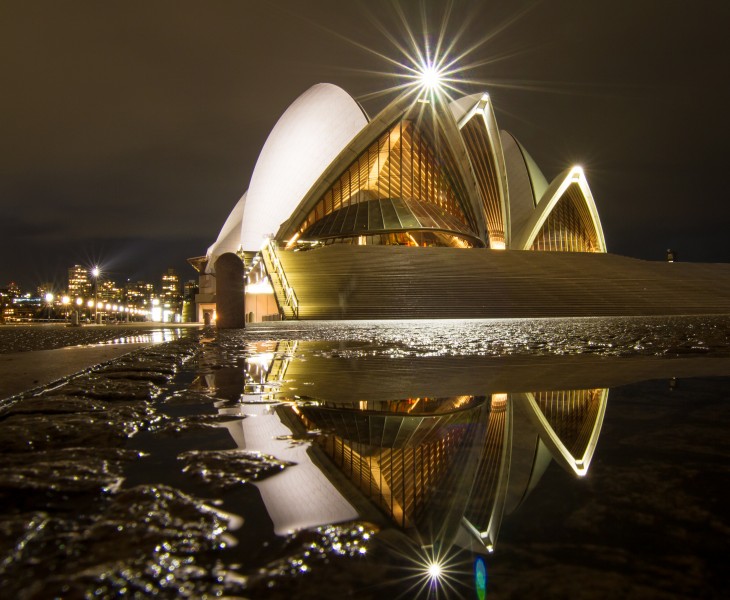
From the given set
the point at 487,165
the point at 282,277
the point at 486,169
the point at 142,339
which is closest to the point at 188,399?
the point at 142,339

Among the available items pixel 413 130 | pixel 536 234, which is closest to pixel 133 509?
pixel 413 130

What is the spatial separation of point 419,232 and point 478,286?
1051cm

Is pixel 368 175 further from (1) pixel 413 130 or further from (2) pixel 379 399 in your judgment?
(2) pixel 379 399

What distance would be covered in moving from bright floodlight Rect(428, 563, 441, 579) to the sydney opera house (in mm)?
9255

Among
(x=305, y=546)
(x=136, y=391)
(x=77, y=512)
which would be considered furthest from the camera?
(x=136, y=391)

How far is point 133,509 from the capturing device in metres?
0.82

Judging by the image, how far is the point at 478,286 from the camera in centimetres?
1492

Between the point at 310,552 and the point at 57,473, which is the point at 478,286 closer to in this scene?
the point at 57,473

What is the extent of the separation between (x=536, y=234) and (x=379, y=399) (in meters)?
31.7

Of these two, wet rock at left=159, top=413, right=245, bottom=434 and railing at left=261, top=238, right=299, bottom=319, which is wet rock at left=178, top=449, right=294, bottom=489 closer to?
wet rock at left=159, top=413, right=245, bottom=434

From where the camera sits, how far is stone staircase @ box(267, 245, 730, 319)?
14336 mm

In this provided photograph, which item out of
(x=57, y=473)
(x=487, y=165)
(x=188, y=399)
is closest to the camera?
(x=57, y=473)

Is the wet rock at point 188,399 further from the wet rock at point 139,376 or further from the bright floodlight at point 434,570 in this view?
the bright floodlight at point 434,570

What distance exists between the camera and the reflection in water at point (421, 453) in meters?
0.81
